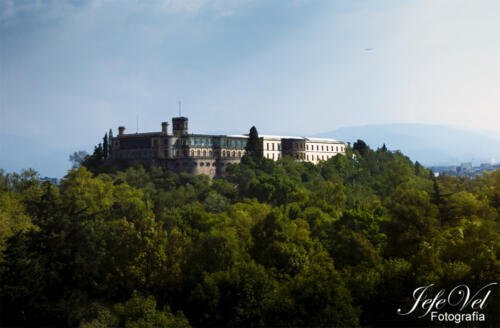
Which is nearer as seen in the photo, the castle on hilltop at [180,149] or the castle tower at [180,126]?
the castle on hilltop at [180,149]

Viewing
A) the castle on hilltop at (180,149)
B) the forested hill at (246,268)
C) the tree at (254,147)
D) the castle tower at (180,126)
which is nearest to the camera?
the forested hill at (246,268)

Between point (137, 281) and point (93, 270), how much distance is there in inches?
136

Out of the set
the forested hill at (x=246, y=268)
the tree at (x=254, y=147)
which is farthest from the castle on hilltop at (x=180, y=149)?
the forested hill at (x=246, y=268)

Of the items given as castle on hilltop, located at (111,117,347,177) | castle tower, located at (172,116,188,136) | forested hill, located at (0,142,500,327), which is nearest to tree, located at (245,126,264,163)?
castle on hilltop, located at (111,117,347,177)

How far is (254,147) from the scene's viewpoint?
11094 cm

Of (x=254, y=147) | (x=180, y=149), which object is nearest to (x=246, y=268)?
(x=180, y=149)

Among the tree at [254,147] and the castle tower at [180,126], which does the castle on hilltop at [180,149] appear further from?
the tree at [254,147]

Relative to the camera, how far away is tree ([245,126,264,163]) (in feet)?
362

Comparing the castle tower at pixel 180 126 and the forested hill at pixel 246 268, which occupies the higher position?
the castle tower at pixel 180 126

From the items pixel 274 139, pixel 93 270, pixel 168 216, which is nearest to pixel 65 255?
pixel 93 270

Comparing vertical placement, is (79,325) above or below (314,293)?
below

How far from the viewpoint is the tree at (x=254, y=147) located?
110463mm

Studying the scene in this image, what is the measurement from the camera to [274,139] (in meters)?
126

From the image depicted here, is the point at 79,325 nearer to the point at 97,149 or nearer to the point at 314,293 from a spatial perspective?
the point at 314,293
